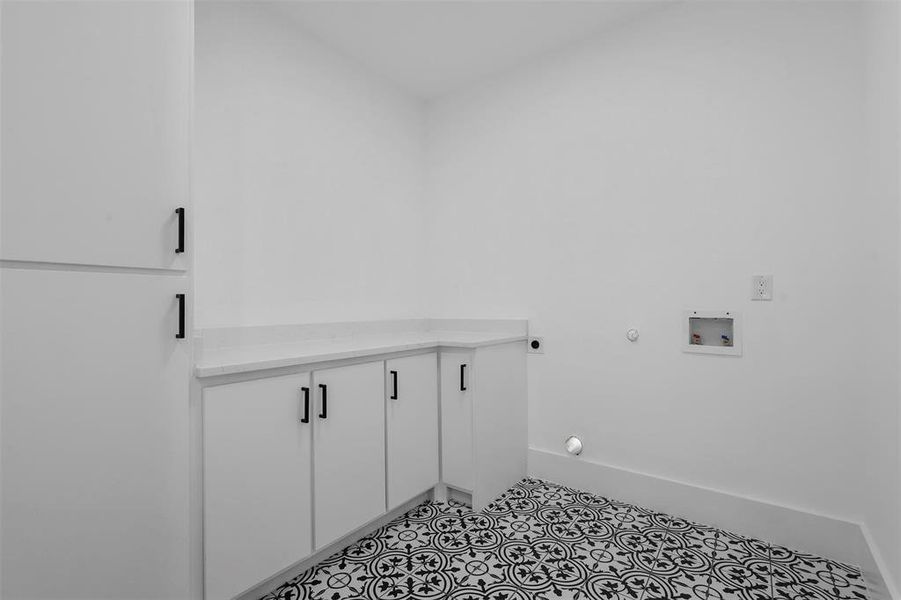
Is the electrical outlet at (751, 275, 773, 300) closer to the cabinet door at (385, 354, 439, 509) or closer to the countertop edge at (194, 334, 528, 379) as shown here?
the countertop edge at (194, 334, 528, 379)

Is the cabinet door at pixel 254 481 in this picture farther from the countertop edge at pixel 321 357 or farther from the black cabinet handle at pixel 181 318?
the black cabinet handle at pixel 181 318

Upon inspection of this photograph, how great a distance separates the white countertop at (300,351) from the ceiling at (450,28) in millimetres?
1673

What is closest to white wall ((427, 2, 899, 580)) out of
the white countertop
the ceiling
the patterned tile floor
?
the ceiling

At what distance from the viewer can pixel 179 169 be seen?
4.31 feet

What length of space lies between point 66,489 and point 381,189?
6.98 feet

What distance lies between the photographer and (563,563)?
1.71m

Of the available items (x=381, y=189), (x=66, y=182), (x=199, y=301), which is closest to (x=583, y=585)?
(x=199, y=301)

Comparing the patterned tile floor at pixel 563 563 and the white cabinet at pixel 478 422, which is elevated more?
the white cabinet at pixel 478 422

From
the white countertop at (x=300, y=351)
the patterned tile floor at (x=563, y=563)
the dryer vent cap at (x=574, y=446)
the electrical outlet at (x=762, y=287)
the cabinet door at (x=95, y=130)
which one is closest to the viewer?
the cabinet door at (x=95, y=130)

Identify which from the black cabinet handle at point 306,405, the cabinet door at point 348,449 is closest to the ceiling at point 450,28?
the cabinet door at point 348,449

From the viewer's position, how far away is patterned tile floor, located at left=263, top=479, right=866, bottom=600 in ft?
5.08

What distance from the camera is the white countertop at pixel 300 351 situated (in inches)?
55.8

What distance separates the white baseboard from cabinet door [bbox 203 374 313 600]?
1464mm

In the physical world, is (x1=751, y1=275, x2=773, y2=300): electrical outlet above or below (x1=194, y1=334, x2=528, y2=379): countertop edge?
above
